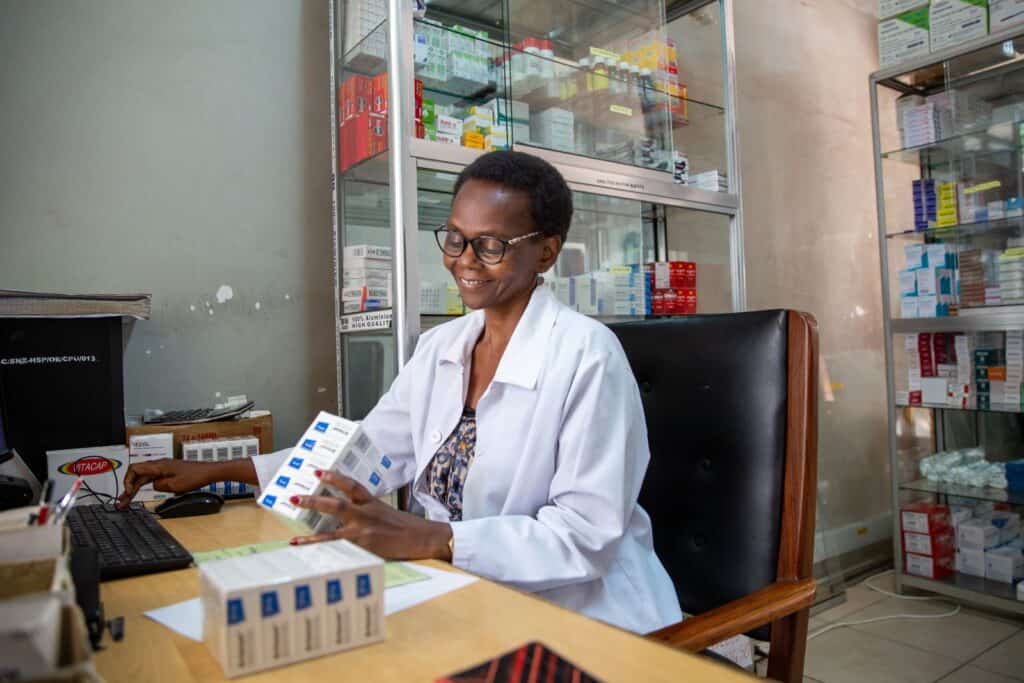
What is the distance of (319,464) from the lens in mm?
A: 932

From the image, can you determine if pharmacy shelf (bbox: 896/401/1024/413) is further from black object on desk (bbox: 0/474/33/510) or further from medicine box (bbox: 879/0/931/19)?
black object on desk (bbox: 0/474/33/510)

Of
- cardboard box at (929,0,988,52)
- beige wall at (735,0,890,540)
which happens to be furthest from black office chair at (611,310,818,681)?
cardboard box at (929,0,988,52)

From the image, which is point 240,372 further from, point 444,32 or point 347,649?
point 347,649

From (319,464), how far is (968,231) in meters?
3.44

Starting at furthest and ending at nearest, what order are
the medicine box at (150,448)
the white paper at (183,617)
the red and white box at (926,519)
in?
the red and white box at (926,519) < the medicine box at (150,448) < the white paper at (183,617)

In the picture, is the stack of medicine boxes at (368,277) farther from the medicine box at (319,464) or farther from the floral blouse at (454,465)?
the medicine box at (319,464)

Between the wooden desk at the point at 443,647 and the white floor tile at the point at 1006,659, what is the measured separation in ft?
8.42

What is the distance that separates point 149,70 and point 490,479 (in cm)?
167

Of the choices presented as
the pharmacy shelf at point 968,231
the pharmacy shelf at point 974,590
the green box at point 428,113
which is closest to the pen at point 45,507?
the green box at point 428,113

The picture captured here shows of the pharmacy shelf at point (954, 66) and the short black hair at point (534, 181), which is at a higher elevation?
the pharmacy shelf at point (954, 66)

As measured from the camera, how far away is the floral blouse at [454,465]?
1.34 metres

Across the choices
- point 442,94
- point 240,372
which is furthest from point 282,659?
point 442,94

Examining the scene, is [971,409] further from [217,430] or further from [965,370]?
[217,430]

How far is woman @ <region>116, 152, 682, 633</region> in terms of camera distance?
1.01m
